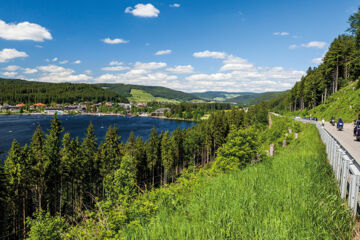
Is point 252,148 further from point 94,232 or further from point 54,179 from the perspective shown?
point 54,179

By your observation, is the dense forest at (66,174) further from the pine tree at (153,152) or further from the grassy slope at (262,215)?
the grassy slope at (262,215)

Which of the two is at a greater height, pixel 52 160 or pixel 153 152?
pixel 52 160

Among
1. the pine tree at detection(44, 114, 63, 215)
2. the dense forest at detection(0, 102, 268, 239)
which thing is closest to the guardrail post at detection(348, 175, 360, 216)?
the dense forest at detection(0, 102, 268, 239)

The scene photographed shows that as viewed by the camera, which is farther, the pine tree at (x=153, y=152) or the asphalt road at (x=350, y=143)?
the pine tree at (x=153, y=152)

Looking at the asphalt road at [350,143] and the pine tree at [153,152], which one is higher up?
the asphalt road at [350,143]

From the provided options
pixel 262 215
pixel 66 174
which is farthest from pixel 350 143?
pixel 66 174

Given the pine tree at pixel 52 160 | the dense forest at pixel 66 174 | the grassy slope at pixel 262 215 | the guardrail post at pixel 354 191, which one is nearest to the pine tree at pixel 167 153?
the dense forest at pixel 66 174

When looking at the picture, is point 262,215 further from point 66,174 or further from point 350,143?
point 66,174

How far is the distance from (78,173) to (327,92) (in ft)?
251

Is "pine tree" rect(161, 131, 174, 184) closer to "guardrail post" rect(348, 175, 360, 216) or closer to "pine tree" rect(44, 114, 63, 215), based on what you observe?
"pine tree" rect(44, 114, 63, 215)

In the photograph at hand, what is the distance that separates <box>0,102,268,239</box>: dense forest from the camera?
29188mm

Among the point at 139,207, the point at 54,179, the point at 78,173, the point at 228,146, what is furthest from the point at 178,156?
the point at 139,207

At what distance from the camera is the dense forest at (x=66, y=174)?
2919 centimetres

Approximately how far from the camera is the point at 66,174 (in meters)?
38.3
